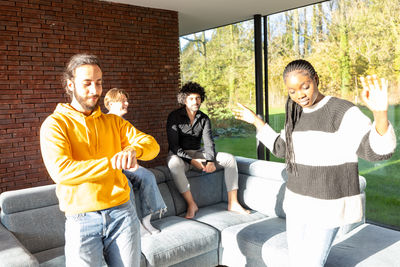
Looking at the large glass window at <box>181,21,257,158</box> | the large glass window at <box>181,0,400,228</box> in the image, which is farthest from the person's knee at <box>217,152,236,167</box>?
the large glass window at <box>181,21,257,158</box>

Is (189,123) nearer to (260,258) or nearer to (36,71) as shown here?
(260,258)

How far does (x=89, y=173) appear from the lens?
155 centimetres

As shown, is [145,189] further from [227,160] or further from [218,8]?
[218,8]

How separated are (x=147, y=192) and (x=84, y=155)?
1.70 m

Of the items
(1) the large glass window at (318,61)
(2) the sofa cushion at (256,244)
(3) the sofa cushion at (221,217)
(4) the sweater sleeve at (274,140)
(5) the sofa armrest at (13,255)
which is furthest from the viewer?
(1) the large glass window at (318,61)

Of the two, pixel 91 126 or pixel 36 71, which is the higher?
pixel 36 71

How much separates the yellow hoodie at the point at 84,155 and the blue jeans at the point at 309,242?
864 mm

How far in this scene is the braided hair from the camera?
6.12 ft

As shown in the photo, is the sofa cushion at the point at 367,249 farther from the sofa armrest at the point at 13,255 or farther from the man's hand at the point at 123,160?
the sofa armrest at the point at 13,255

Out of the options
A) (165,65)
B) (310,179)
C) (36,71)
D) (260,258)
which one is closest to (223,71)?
(165,65)

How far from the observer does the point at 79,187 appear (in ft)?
5.42

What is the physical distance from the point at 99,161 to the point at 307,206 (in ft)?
3.44

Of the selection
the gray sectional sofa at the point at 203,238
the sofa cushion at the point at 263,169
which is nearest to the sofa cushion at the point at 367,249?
the gray sectional sofa at the point at 203,238

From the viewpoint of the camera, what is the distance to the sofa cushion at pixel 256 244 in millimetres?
2812
